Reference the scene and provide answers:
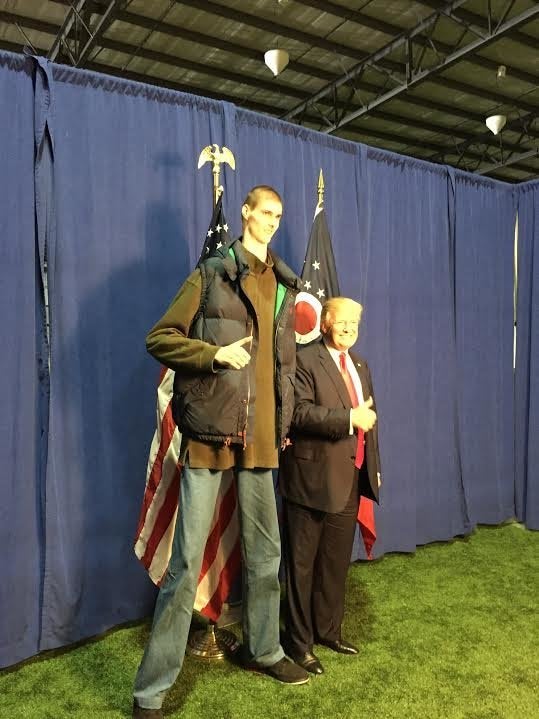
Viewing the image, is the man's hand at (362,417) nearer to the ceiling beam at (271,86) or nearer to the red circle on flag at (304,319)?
the red circle on flag at (304,319)

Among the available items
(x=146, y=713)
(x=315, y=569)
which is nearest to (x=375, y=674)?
(x=315, y=569)

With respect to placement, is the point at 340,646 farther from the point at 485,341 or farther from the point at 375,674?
the point at 485,341

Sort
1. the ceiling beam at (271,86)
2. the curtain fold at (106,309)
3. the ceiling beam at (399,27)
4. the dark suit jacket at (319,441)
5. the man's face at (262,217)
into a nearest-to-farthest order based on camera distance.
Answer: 1. the man's face at (262,217)
2. the dark suit jacket at (319,441)
3. the curtain fold at (106,309)
4. the ceiling beam at (399,27)
5. the ceiling beam at (271,86)

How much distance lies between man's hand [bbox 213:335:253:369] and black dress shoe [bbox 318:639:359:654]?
123 cm

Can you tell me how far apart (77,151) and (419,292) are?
2082mm

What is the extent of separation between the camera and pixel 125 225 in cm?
254

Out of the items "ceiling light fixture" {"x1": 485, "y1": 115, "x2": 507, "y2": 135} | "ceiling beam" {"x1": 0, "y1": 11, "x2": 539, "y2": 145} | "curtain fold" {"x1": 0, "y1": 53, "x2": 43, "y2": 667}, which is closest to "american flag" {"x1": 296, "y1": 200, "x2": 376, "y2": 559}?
"curtain fold" {"x1": 0, "y1": 53, "x2": 43, "y2": 667}

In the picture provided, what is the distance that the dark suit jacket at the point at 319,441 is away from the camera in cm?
216

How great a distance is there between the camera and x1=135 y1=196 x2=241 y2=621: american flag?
91.0 inches

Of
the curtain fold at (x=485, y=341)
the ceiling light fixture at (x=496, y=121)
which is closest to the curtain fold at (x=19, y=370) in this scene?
the curtain fold at (x=485, y=341)

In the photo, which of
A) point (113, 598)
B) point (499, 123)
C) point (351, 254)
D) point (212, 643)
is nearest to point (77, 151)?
point (351, 254)

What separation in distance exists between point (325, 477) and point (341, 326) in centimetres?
54

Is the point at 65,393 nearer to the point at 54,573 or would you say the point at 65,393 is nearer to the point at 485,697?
the point at 54,573

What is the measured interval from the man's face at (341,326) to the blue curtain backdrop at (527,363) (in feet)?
7.36
